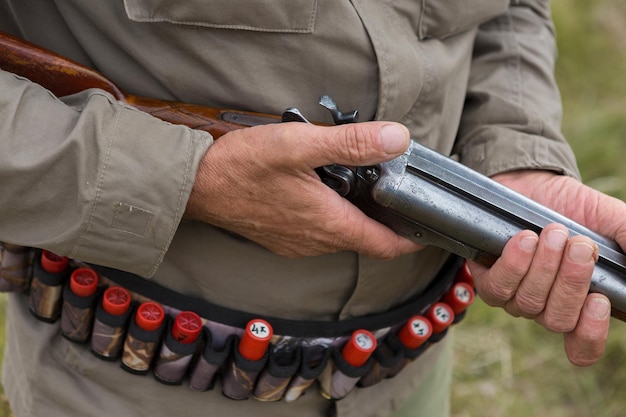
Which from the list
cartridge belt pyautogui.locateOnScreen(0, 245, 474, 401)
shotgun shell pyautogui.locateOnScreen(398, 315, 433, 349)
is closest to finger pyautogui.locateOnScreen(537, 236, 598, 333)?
shotgun shell pyautogui.locateOnScreen(398, 315, 433, 349)

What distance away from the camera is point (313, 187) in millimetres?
1651

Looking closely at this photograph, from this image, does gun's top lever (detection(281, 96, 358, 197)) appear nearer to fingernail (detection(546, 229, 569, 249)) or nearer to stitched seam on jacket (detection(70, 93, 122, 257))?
stitched seam on jacket (detection(70, 93, 122, 257))

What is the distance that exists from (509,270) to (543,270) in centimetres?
7

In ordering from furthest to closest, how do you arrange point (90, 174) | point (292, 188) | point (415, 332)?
point (415, 332), point (292, 188), point (90, 174)

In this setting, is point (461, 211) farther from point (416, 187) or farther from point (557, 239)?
point (557, 239)

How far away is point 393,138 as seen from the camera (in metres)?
1.53

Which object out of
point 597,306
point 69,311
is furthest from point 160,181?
point 597,306

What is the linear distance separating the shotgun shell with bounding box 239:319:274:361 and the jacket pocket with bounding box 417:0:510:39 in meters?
0.80

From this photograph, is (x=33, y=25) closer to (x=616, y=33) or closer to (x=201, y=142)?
(x=201, y=142)

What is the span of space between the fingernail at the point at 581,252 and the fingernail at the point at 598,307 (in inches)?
5.1

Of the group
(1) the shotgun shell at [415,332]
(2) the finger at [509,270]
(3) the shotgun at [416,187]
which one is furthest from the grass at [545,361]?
(3) the shotgun at [416,187]

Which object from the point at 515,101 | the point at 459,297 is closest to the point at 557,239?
the point at 459,297

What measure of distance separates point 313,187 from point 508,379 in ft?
9.23

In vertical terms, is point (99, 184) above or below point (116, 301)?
above
